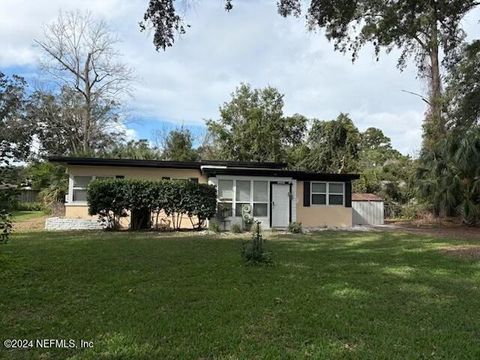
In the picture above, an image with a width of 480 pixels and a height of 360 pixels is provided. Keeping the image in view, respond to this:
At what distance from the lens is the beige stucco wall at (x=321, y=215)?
1786cm

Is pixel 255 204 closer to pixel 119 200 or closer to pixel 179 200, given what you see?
pixel 179 200

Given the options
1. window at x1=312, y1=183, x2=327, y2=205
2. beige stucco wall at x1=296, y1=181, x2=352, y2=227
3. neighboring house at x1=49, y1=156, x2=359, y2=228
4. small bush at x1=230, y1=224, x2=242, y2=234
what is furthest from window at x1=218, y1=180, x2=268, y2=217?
window at x1=312, y1=183, x2=327, y2=205

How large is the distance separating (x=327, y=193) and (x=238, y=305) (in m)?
13.9

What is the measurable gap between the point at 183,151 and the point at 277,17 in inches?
990

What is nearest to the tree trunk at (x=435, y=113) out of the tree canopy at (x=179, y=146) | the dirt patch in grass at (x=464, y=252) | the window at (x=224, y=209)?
Result: the dirt patch in grass at (x=464, y=252)

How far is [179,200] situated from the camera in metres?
14.7

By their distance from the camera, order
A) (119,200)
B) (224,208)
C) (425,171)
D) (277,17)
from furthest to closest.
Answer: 1. (425,171)
2. (224,208)
3. (119,200)
4. (277,17)

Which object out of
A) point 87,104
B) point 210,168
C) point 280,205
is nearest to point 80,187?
point 210,168

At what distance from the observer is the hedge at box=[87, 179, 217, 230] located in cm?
1416

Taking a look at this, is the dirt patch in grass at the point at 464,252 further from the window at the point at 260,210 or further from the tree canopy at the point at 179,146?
the tree canopy at the point at 179,146

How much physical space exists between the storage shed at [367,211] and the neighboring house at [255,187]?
7.96 ft

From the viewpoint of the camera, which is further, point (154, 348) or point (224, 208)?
point (224, 208)

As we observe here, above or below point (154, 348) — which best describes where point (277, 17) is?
above

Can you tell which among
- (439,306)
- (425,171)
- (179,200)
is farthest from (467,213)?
(439,306)
